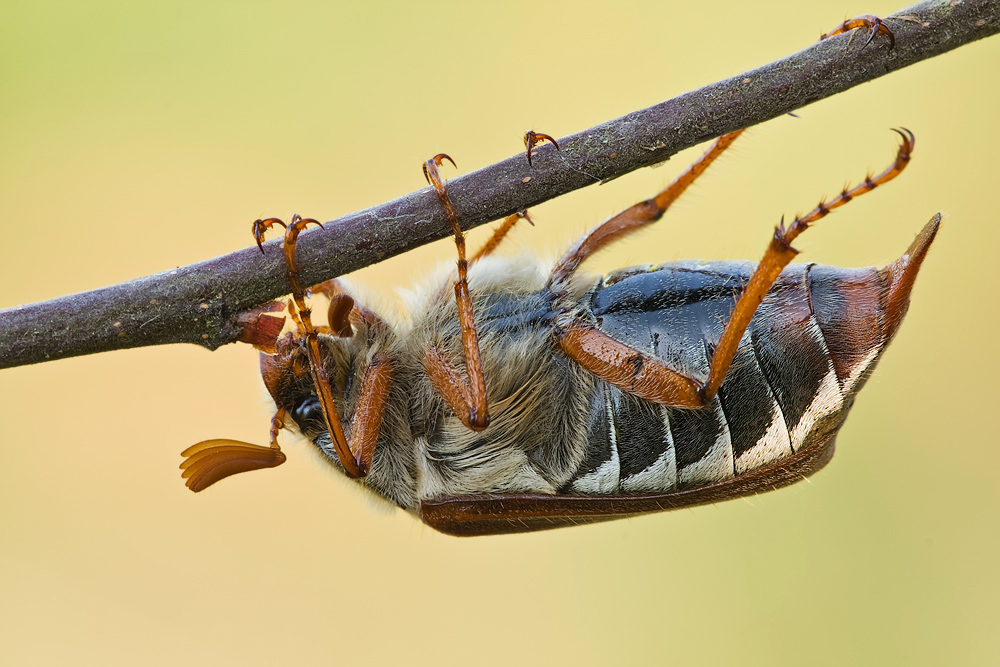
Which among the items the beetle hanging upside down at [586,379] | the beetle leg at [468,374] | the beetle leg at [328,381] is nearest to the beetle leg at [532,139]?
the beetle hanging upside down at [586,379]

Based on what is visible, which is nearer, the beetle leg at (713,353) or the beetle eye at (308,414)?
the beetle leg at (713,353)

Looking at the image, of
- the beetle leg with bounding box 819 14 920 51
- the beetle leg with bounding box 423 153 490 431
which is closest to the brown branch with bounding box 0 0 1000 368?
the beetle leg with bounding box 819 14 920 51

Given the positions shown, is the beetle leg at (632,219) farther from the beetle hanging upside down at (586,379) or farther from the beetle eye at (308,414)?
the beetle eye at (308,414)

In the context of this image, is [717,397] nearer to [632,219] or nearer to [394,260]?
[632,219]

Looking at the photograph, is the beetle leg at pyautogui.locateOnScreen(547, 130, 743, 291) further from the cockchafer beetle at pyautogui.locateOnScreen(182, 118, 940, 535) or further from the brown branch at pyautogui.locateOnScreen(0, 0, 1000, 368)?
the brown branch at pyautogui.locateOnScreen(0, 0, 1000, 368)

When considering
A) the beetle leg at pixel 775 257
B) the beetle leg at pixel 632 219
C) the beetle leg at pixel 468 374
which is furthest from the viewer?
the beetle leg at pixel 632 219

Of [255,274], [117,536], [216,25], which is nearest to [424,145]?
[216,25]
